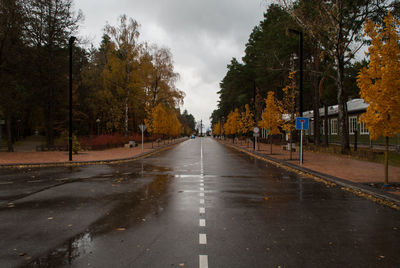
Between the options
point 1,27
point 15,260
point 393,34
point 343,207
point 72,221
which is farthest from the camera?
point 1,27

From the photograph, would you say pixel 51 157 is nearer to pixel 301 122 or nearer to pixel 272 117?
pixel 272 117

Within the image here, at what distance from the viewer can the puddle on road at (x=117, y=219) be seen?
454 cm

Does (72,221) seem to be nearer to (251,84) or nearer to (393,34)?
(393,34)

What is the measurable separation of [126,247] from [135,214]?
6.86ft

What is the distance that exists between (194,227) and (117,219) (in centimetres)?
175

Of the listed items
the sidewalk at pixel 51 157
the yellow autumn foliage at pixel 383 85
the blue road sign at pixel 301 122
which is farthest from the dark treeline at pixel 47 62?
the yellow autumn foliage at pixel 383 85

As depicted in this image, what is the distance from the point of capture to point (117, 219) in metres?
6.59

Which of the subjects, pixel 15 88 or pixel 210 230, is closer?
pixel 210 230

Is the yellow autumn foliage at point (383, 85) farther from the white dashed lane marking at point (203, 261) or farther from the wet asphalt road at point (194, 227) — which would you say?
the white dashed lane marking at point (203, 261)

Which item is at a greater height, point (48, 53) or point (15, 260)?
point (48, 53)

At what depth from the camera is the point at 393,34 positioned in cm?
1023

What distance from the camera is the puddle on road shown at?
179 inches

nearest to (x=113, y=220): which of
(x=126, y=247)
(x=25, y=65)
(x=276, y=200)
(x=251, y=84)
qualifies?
(x=126, y=247)

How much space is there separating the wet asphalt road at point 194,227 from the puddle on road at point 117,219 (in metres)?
0.02
